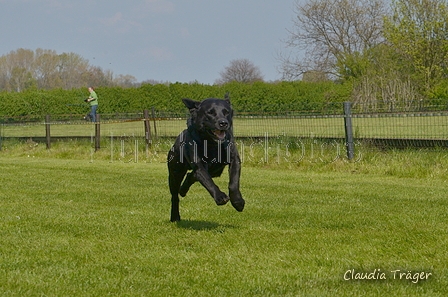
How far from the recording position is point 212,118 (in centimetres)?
638

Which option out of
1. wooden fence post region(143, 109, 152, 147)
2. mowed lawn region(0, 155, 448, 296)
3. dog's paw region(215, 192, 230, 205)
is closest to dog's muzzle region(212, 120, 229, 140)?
dog's paw region(215, 192, 230, 205)

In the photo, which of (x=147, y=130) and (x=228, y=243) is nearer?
(x=228, y=243)

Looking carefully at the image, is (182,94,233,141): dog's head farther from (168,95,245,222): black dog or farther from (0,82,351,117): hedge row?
(0,82,351,117): hedge row

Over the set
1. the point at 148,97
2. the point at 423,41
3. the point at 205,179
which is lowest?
the point at 205,179

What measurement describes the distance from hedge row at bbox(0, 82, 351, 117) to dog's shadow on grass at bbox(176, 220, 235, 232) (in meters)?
34.9

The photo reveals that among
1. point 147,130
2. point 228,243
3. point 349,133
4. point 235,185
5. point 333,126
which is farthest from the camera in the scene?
point 147,130

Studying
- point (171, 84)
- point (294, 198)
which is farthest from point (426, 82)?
point (294, 198)

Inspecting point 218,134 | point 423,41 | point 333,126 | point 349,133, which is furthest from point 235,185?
point 423,41

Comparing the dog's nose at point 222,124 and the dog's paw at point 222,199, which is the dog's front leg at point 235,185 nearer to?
the dog's paw at point 222,199

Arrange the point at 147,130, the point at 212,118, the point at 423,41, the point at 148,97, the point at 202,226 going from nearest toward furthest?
the point at 212,118, the point at 202,226, the point at 147,130, the point at 423,41, the point at 148,97

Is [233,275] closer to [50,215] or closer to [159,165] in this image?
[50,215]

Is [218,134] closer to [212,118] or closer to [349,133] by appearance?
[212,118]

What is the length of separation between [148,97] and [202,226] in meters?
38.8

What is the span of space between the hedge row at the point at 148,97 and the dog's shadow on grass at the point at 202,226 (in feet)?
114
